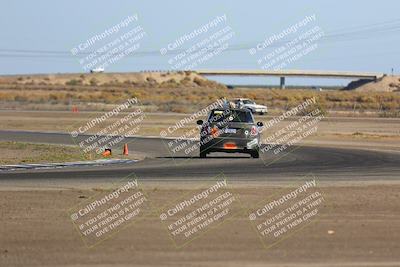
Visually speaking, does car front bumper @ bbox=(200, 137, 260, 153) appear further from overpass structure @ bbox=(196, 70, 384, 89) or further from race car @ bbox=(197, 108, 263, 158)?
overpass structure @ bbox=(196, 70, 384, 89)

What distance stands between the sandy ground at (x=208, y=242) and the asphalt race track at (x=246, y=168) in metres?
5.57

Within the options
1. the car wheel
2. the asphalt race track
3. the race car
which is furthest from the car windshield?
the asphalt race track

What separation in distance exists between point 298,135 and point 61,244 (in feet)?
120

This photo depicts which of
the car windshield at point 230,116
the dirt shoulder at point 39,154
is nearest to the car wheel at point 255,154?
the car windshield at point 230,116

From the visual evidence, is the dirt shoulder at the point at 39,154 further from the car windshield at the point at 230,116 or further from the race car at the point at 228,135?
the car windshield at the point at 230,116

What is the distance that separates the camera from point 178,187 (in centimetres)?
1908

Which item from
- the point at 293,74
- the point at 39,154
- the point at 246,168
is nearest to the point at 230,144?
the point at 246,168

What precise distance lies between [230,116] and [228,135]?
0.67 meters

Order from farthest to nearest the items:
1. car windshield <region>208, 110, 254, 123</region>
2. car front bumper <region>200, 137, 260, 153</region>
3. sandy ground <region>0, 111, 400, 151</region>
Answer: sandy ground <region>0, 111, 400, 151</region>
car windshield <region>208, 110, 254, 123</region>
car front bumper <region>200, 137, 260, 153</region>

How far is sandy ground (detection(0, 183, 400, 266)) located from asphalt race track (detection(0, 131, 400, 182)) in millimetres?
5569

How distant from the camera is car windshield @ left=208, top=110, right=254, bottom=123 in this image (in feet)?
94.4

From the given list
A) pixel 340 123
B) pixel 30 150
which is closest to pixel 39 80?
pixel 340 123

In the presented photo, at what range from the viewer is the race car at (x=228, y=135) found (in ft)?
93.6

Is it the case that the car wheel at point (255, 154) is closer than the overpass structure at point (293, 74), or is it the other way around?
the car wheel at point (255, 154)
